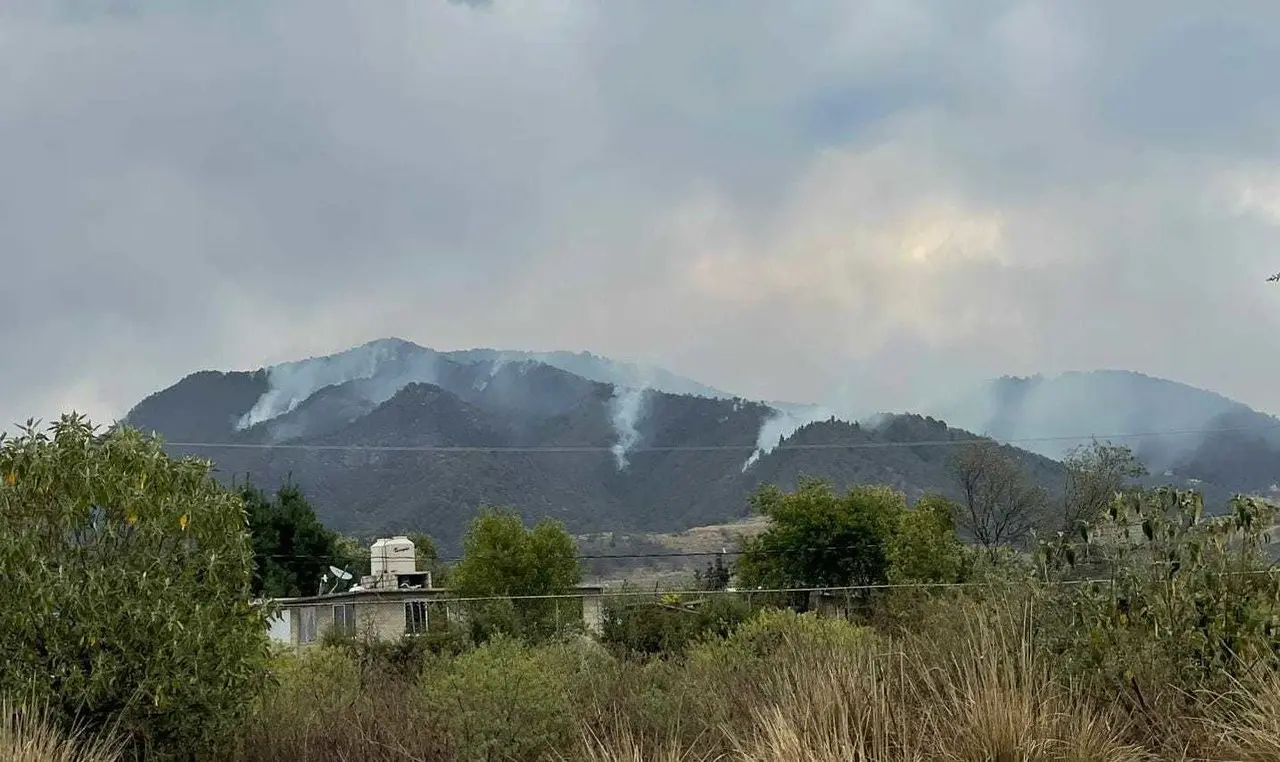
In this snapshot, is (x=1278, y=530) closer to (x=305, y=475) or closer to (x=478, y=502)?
(x=478, y=502)

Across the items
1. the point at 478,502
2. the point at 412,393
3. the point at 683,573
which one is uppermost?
the point at 412,393

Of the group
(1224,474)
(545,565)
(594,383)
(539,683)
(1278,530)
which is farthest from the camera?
(594,383)

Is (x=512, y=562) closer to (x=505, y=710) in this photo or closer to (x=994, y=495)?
(x=994, y=495)

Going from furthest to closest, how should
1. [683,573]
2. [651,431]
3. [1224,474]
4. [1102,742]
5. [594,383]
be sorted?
1. [594,383]
2. [651,431]
3. [1224,474]
4. [683,573]
5. [1102,742]

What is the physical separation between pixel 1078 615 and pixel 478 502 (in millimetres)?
89202

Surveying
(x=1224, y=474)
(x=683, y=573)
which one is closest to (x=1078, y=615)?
(x=683, y=573)

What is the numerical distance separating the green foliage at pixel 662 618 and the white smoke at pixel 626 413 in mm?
81044

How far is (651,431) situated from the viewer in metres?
136

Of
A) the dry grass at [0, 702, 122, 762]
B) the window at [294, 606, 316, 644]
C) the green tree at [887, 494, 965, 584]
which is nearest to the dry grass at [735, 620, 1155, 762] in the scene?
the dry grass at [0, 702, 122, 762]

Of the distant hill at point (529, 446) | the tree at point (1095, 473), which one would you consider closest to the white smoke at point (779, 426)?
the distant hill at point (529, 446)

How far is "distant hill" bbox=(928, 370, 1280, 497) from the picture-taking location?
91.5 meters

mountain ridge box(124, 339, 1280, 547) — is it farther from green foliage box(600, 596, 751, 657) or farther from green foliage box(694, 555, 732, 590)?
green foliage box(600, 596, 751, 657)

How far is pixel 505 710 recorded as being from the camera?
32.3ft

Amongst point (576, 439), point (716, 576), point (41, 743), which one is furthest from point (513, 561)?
point (576, 439)
